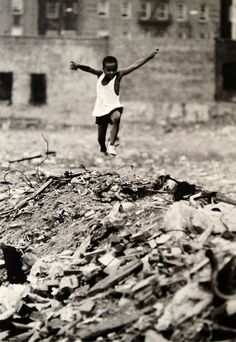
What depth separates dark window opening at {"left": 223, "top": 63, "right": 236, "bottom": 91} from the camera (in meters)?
29.1

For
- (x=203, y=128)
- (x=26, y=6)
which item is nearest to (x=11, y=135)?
(x=203, y=128)

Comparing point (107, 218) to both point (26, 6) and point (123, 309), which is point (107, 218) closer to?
point (123, 309)

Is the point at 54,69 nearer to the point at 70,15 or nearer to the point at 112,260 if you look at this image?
the point at 70,15

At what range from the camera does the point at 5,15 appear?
37.4 m

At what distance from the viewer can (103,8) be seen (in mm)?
34156

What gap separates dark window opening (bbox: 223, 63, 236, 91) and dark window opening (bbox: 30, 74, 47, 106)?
10.4 m

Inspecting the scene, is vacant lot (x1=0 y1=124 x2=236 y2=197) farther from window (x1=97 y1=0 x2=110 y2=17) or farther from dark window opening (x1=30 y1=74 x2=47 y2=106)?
window (x1=97 y1=0 x2=110 y2=17)

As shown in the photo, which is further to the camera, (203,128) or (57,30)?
(57,30)

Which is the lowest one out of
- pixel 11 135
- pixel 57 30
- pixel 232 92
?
pixel 11 135

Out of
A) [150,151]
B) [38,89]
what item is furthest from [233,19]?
[150,151]

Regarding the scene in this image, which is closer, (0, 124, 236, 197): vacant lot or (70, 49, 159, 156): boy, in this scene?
(70, 49, 159, 156): boy

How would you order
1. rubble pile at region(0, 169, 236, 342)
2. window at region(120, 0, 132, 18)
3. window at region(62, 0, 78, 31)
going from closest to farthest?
rubble pile at region(0, 169, 236, 342)
window at region(120, 0, 132, 18)
window at region(62, 0, 78, 31)

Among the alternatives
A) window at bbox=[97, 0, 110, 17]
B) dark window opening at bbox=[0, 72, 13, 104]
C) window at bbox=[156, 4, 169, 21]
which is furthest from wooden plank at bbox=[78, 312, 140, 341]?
window at bbox=[97, 0, 110, 17]

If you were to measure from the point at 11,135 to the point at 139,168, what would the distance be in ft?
33.2
